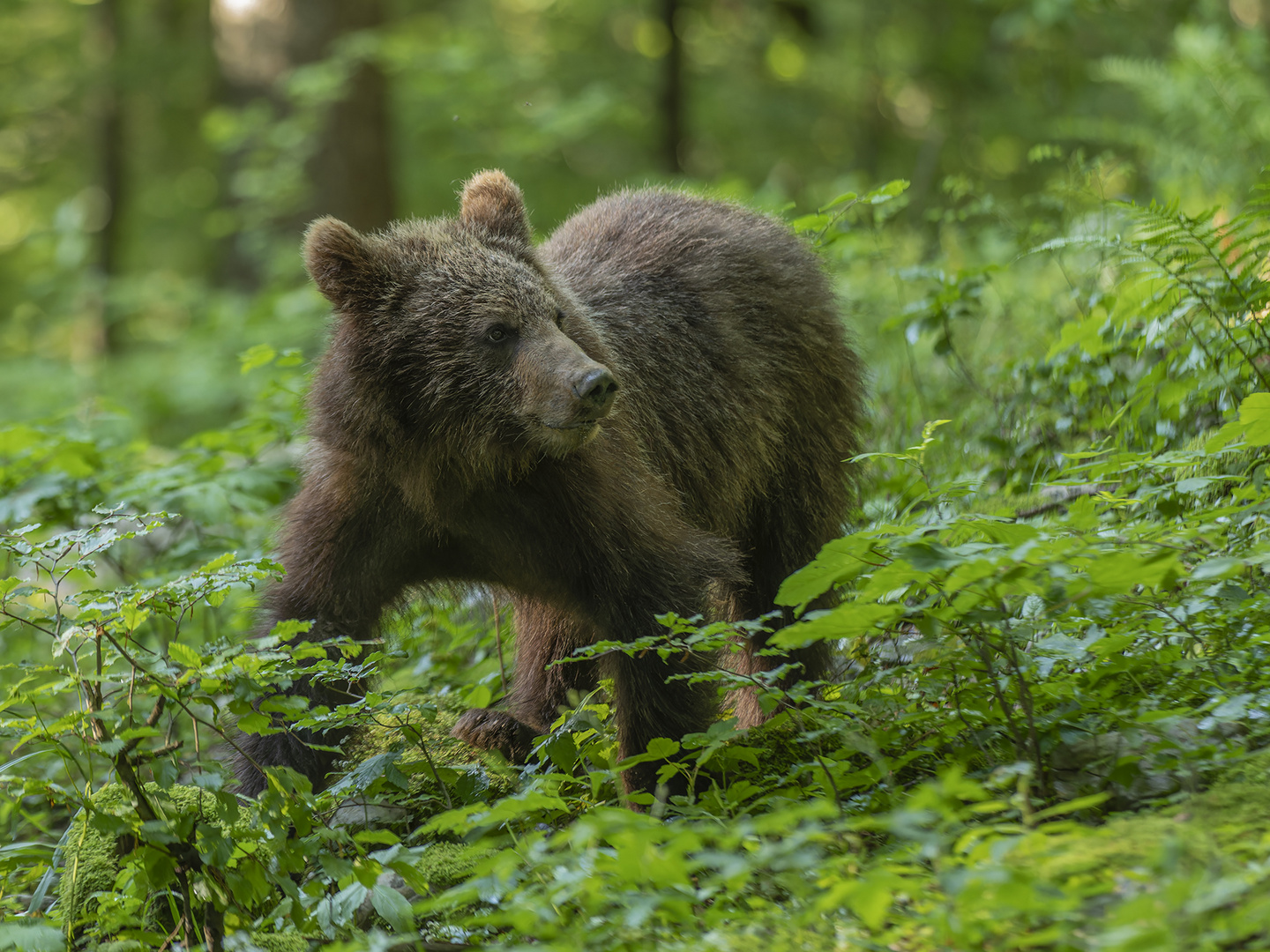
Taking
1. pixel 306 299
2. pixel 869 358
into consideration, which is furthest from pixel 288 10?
pixel 869 358

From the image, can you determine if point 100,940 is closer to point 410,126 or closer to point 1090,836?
point 1090,836

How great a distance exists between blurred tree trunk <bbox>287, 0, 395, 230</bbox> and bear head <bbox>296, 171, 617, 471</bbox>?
21.8 ft

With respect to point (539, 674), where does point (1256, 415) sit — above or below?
above

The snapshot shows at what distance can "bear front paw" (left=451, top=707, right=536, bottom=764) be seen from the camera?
386 centimetres

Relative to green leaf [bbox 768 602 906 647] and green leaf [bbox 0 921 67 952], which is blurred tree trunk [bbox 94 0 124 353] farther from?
green leaf [bbox 768 602 906 647]

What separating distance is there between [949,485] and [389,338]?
75.0 inches

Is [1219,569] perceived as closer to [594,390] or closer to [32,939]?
[594,390]

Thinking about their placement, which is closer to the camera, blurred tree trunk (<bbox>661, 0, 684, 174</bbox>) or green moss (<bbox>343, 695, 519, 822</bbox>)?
green moss (<bbox>343, 695, 519, 822</bbox>)

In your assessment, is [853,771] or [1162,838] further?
[853,771]

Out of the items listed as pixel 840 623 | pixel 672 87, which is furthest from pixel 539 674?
pixel 672 87

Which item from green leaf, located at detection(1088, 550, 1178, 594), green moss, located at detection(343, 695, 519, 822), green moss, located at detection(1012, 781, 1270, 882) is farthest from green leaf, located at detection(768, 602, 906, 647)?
green moss, located at detection(343, 695, 519, 822)

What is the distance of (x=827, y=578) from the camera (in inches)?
98.4

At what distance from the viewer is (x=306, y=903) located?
292 cm

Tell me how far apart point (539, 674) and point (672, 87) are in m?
9.32
